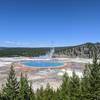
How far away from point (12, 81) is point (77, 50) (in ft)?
383

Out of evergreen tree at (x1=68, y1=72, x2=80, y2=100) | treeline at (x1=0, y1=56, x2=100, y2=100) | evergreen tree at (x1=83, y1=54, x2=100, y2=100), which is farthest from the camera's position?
evergreen tree at (x1=68, y1=72, x2=80, y2=100)

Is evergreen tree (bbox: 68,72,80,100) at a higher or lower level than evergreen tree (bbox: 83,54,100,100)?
lower

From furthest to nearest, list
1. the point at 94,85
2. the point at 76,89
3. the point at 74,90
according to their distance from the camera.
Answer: the point at 74,90 → the point at 76,89 → the point at 94,85

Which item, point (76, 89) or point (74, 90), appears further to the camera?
point (74, 90)

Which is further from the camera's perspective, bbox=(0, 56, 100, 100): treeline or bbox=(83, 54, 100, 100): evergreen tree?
bbox=(0, 56, 100, 100): treeline

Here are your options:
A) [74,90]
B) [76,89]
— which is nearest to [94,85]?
[76,89]

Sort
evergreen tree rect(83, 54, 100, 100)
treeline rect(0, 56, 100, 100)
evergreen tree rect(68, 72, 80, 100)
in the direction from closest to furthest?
evergreen tree rect(83, 54, 100, 100) < treeline rect(0, 56, 100, 100) < evergreen tree rect(68, 72, 80, 100)

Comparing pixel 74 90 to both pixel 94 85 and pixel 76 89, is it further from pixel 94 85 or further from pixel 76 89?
pixel 94 85

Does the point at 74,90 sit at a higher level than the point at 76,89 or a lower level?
lower

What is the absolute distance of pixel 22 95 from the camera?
24.0m

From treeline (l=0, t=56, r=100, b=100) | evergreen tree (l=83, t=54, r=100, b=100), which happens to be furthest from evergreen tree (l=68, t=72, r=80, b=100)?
evergreen tree (l=83, t=54, r=100, b=100)

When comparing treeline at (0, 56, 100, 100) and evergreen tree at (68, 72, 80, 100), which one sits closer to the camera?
treeline at (0, 56, 100, 100)

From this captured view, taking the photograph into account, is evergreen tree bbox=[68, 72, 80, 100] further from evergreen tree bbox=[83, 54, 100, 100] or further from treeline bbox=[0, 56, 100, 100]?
evergreen tree bbox=[83, 54, 100, 100]

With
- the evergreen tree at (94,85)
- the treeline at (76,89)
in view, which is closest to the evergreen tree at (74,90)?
the treeline at (76,89)
